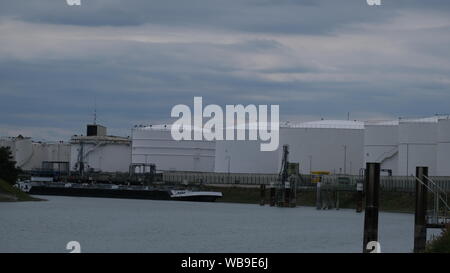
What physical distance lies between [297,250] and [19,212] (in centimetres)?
3313

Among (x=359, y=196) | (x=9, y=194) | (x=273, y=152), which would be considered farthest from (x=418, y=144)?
(x=9, y=194)

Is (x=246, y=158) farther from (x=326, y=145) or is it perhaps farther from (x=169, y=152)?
(x=169, y=152)

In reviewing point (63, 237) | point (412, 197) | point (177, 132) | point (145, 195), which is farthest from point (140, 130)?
point (63, 237)

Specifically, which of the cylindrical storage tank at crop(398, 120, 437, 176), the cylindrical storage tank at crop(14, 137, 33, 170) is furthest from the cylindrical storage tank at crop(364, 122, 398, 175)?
the cylindrical storage tank at crop(14, 137, 33, 170)

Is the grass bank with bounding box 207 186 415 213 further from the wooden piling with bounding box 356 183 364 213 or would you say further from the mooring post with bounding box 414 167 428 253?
the mooring post with bounding box 414 167 428 253

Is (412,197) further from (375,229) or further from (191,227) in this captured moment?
(375,229)

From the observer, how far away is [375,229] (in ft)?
132

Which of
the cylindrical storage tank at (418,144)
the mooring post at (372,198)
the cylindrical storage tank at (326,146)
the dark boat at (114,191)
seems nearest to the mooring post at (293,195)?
the cylindrical storage tank at (326,146)

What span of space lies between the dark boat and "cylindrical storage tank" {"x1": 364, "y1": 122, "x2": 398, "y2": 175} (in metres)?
21.8

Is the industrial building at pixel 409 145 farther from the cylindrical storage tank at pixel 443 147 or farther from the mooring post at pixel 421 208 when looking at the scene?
the mooring post at pixel 421 208

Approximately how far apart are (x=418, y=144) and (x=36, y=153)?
291 ft

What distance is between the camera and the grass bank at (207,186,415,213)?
10644cm

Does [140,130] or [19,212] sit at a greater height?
[140,130]

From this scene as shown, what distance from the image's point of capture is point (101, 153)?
541ft
